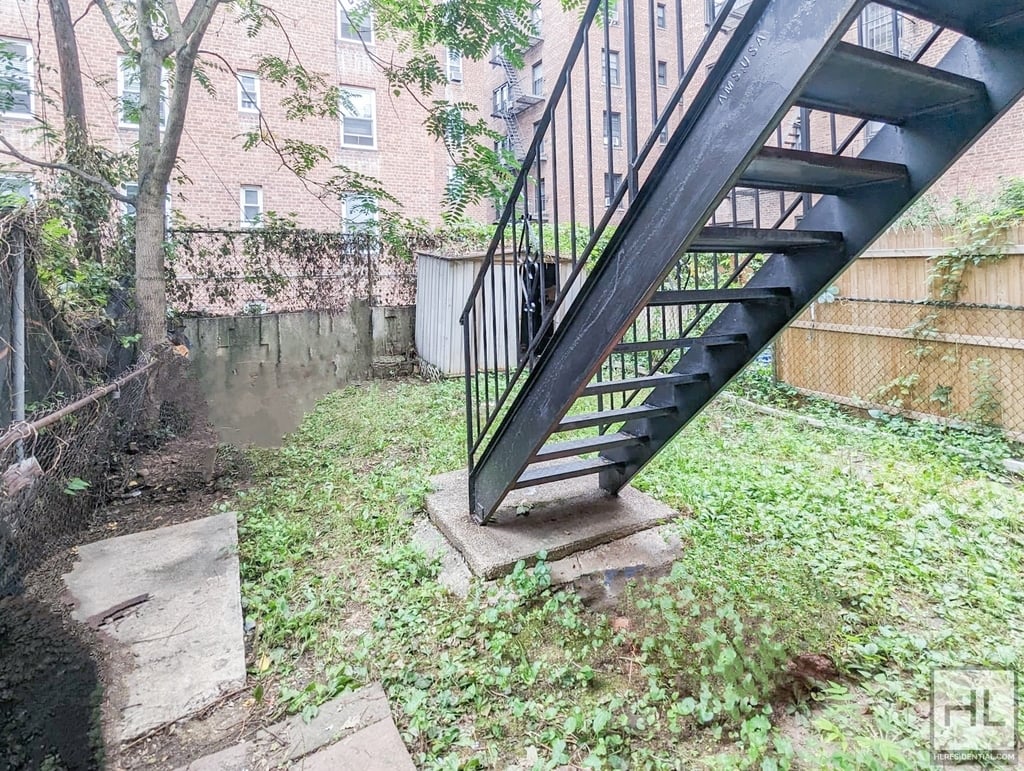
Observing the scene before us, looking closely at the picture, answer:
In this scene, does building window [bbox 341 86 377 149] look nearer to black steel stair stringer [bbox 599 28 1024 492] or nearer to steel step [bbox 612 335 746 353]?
black steel stair stringer [bbox 599 28 1024 492]

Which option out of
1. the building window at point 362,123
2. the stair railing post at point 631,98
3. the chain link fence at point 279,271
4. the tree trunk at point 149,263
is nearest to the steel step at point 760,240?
the stair railing post at point 631,98

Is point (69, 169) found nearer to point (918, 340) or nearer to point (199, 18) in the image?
point (199, 18)

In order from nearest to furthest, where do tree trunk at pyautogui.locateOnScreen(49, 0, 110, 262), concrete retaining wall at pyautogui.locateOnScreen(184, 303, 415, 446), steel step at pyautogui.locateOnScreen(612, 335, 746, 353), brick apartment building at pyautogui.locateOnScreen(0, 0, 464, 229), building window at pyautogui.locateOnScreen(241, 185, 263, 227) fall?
steel step at pyautogui.locateOnScreen(612, 335, 746, 353) → tree trunk at pyautogui.locateOnScreen(49, 0, 110, 262) → concrete retaining wall at pyautogui.locateOnScreen(184, 303, 415, 446) → brick apartment building at pyautogui.locateOnScreen(0, 0, 464, 229) → building window at pyautogui.locateOnScreen(241, 185, 263, 227)

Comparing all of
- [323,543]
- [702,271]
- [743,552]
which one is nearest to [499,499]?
[323,543]

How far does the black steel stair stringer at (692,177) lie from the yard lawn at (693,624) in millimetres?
858

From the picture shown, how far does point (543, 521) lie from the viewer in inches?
109

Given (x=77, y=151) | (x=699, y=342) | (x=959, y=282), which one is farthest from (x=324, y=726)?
(x=77, y=151)

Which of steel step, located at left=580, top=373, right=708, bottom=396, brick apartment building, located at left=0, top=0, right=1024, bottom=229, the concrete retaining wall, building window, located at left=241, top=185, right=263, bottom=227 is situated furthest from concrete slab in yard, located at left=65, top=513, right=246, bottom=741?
building window, located at left=241, top=185, right=263, bottom=227

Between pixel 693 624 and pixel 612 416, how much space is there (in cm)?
90

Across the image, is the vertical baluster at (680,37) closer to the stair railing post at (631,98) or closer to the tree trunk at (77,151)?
the stair railing post at (631,98)

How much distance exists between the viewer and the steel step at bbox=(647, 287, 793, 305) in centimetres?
191

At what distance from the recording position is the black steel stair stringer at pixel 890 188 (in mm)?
1413

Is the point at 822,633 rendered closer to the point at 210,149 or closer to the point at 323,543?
the point at 323,543

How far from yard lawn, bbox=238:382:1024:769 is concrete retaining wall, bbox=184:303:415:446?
2813 millimetres
